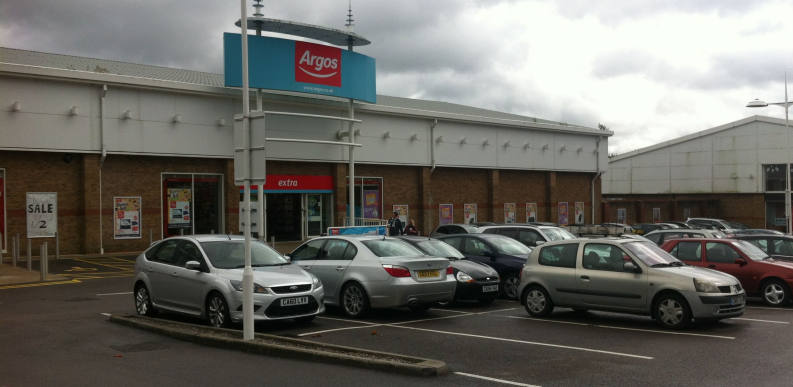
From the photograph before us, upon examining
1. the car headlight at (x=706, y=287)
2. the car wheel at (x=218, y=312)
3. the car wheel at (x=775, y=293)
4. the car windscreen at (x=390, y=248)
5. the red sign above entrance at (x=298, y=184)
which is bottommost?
the car wheel at (x=775, y=293)

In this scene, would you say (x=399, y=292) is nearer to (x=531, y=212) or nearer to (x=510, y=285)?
(x=510, y=285)

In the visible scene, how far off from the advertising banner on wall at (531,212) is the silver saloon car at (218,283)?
32604mm

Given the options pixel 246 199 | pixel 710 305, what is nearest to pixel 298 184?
pixel 246 199

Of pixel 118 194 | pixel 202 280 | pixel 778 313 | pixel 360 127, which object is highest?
pixel 360 127

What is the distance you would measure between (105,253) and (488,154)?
73.3 ft

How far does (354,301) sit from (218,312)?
8.46 ft

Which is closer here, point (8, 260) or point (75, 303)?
point (75, 303)

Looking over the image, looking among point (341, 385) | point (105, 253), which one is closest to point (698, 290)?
point (341, 385)

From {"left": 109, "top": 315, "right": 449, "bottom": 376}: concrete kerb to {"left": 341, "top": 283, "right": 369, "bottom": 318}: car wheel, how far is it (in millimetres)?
2709

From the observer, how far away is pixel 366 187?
35.3m

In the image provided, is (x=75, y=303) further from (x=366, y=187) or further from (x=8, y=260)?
(x=366, y=187)

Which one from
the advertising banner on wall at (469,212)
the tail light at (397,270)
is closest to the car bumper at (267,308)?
the tail light at (397,270)

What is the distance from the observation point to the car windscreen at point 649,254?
12.0 metres

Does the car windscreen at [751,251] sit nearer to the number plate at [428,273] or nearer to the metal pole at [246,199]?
the number plate at [428,273]
